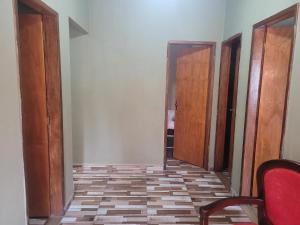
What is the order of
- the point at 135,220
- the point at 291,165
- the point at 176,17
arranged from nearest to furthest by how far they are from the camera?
the point at 291,165, the point at 135,220, the point at 176,17

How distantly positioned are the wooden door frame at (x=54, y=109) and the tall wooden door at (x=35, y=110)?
0.04 meters

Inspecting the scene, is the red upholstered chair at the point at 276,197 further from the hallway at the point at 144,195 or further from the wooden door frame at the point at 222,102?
the wooden door frame at the point at 222,102

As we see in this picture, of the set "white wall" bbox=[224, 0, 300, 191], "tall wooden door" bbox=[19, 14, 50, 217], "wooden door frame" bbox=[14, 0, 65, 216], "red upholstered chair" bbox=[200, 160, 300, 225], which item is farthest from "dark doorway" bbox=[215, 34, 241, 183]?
"tall wooden door" bbox=[19, 14, 50, 217]

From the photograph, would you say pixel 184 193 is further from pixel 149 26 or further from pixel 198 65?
pixel 149 26

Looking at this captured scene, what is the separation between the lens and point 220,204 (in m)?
1.62

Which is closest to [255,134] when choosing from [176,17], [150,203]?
[150,203]

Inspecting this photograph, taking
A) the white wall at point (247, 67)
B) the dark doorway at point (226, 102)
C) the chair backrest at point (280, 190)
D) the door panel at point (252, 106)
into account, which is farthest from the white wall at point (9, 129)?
the dark doorway at point (226, 102)

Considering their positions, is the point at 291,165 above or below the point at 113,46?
below

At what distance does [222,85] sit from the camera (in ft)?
11.9

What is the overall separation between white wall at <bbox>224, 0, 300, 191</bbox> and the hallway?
516mm

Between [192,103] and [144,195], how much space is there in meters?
1.71

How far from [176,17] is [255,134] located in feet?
6.67

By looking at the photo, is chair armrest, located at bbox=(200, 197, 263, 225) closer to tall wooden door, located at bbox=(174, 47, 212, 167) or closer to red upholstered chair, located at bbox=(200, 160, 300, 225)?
red upholstered chair, located at bbox=(200, 160, 300, 225)

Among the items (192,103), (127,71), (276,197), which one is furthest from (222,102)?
(276,197)
